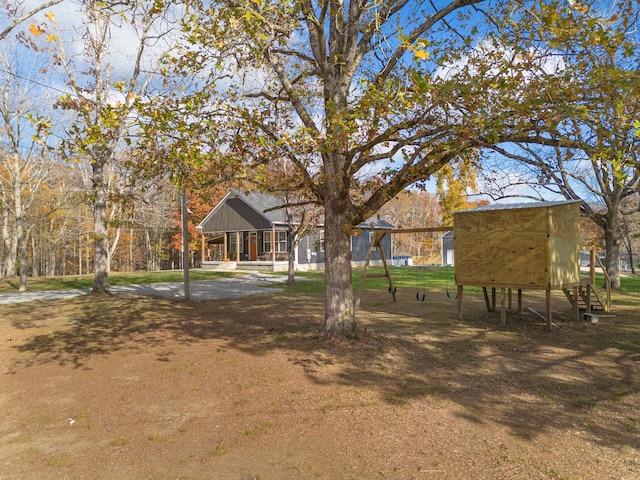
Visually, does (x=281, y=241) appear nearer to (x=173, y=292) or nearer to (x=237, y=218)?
(x=237, y=218)

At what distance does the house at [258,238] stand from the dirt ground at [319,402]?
20.8 meters

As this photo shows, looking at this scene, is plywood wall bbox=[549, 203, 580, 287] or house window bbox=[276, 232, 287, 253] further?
house window bbox=[276, 232, 287, 253]

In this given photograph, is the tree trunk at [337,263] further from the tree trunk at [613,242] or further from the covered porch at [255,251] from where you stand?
the covered porch at [255,251]

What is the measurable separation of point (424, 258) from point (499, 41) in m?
46.1

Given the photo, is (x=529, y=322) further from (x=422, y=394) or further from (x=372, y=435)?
(x=372, y=435)

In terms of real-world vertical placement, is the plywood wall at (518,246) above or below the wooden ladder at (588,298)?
above

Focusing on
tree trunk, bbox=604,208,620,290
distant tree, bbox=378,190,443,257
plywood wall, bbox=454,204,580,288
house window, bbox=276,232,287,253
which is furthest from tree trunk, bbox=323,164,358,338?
distant tree, bbox=378,190,443,257

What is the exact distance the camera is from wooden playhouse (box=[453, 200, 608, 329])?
29.1ft

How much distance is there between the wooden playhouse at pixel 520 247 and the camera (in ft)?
29.1

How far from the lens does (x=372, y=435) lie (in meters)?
4.05

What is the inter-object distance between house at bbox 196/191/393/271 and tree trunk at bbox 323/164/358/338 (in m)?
21.1

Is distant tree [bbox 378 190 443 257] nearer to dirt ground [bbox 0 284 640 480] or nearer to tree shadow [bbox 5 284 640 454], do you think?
tree shadow [bbox 5 284 640 454]

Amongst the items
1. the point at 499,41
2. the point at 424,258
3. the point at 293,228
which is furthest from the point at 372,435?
the point at 424,258

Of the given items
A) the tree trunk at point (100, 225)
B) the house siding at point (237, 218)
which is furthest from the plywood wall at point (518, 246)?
the house siding at point (237, 218)
